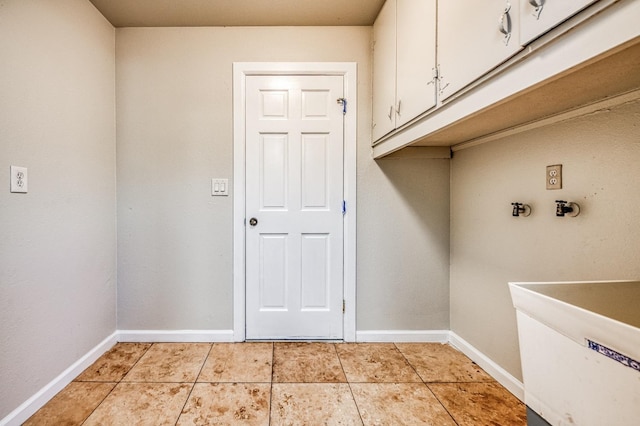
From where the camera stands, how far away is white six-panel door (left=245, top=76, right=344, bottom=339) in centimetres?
223

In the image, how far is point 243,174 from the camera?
87.7 inches

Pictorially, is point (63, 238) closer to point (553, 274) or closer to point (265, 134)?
point (265, 134)

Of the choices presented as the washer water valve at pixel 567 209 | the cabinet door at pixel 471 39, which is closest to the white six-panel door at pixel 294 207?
the cabinet door at pixel 471 39

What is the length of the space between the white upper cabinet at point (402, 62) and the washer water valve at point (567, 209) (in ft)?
2.33

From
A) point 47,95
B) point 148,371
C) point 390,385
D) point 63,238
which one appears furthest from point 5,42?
point 390,385

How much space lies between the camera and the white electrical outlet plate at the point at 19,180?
142cm

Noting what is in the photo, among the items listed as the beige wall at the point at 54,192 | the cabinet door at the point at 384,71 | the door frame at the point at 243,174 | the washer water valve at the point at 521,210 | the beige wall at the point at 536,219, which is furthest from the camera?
the door frame at the point at 243,174

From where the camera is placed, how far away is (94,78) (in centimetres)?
200

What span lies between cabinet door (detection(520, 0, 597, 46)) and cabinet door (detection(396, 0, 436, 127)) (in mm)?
490

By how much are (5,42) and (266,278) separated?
188 cm

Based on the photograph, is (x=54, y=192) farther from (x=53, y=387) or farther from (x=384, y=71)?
(x=384, y=71)

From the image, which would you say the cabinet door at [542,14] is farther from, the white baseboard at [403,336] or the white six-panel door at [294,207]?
the white baseboard at [403,336]

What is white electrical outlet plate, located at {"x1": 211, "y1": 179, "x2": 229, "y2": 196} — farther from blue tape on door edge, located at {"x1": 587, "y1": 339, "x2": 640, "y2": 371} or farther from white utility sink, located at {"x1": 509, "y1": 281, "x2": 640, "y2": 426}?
blue tape on door edge, located at {"x1": 587, "y1": 339, "x2": 640, "y2": 371}

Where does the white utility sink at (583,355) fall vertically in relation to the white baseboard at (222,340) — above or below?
above
